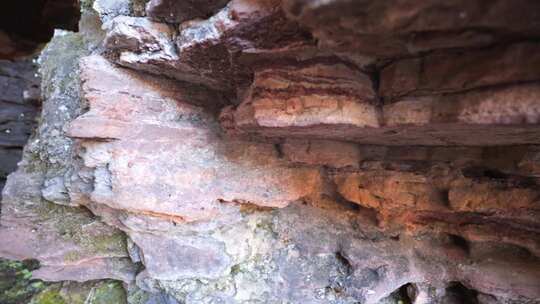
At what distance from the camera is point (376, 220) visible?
10.9 ft

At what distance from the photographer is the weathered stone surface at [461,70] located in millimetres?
1407

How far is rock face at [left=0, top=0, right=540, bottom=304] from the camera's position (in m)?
1.56

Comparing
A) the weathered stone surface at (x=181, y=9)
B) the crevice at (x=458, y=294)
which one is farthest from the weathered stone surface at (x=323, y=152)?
the crevice at (x=458, y=294)

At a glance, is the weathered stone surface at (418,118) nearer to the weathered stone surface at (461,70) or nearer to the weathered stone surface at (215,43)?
the weathered stone surface at (461,70)

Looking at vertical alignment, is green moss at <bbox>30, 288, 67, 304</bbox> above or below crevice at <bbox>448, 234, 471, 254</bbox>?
below

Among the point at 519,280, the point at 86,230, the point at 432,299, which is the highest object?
the point at 86,230

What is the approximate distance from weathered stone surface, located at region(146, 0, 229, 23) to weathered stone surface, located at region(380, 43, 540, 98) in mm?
1160

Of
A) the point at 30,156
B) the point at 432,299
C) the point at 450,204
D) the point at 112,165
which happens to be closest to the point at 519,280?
the point at 432,299

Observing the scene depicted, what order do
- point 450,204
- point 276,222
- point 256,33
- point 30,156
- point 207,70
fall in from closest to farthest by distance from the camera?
point 256,33, point 207,70, point 450,204, point 30,156, point 276,222

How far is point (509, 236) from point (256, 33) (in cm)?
286

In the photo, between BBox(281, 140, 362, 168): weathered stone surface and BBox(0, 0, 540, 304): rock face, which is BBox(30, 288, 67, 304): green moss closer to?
BBox(0, 0, 540, 304): rock face

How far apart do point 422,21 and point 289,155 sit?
1848 millimetres

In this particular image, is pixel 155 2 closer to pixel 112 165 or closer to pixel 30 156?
pixel 112 165

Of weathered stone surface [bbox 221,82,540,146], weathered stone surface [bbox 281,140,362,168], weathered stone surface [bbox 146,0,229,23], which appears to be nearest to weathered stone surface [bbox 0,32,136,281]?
weathered stone surface [bbox 146,0,229,23]
